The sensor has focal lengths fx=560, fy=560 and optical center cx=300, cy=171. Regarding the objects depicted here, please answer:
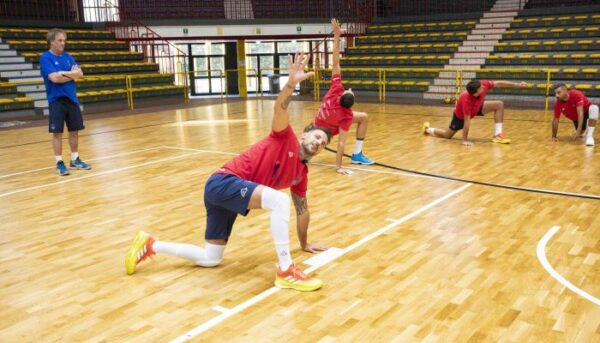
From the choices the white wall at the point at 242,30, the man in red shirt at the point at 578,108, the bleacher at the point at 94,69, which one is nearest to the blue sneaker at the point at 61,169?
the man in red shirt at the point at 578,108

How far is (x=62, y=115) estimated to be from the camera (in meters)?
7.10

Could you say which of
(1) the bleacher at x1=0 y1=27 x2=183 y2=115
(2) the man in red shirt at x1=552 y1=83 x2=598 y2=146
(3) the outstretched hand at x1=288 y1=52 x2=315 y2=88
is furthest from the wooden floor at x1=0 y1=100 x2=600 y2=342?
(1) the bleacher at x1=0 y1=27 x2=183 y2=115

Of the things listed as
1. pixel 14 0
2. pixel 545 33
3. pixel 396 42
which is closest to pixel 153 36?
pixel 14 0

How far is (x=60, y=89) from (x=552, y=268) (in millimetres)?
5950

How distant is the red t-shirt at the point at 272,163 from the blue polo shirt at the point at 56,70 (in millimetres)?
4353

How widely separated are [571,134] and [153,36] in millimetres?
14300

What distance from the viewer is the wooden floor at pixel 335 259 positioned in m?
3.06

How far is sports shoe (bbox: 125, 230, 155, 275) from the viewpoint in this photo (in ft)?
12.5

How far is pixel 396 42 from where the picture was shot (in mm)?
19312

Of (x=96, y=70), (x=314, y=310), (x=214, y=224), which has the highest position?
(x=96, y=70)

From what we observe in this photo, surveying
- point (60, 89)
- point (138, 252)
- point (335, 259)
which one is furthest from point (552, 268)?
point (60, 89)

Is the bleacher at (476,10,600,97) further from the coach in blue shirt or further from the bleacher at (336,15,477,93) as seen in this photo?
the coach in blue shirt

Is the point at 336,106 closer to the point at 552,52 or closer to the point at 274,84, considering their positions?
the point at 552,52

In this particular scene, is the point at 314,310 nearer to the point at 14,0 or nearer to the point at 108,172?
the point at 108,172
